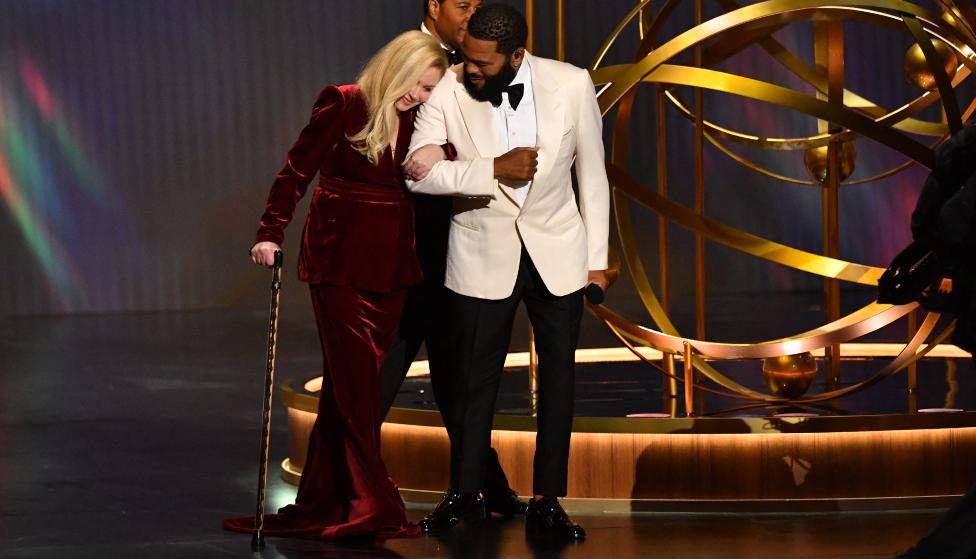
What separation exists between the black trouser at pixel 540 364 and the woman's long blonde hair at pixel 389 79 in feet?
1.44

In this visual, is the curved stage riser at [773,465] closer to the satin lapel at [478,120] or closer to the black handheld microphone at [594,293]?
the black handheld microphone at [594,293]

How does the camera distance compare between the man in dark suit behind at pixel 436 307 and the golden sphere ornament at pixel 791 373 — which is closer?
the man in dark suit behind at pixel 436 307

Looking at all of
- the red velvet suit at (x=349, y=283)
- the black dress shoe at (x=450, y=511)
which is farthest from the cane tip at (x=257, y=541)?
the black dress shoe at (x=450, y=511)

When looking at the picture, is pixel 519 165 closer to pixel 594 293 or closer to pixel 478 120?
pixel 478 120

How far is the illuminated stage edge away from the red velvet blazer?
31.1 inches

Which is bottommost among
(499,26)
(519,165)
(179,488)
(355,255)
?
(179,488)

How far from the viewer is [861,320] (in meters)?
4.61

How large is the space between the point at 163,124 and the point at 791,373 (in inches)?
365

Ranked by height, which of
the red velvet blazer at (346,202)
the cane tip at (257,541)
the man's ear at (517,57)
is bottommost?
the cane tip at (257,541)

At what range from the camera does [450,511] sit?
3.99m

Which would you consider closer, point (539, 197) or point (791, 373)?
point (539, 197)

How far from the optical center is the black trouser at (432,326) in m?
4.09

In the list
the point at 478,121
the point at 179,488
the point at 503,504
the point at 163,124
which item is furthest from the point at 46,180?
the point at 478,121

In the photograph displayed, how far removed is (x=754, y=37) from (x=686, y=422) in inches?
70.0
